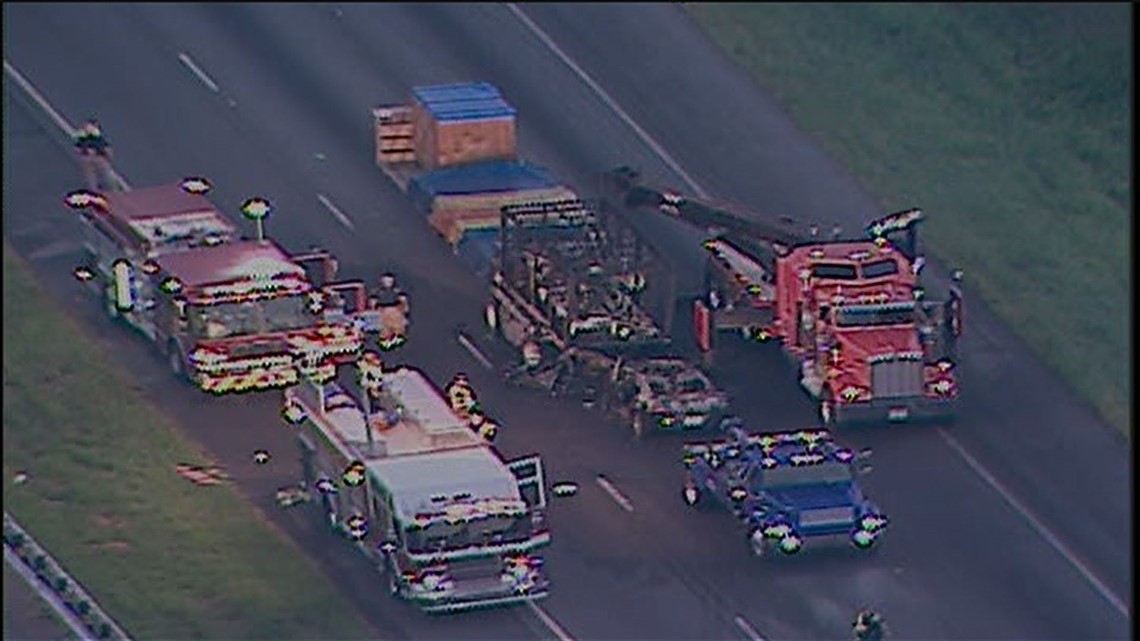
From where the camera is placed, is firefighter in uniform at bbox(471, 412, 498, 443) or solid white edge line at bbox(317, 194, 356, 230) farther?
solid white edge line at bbox(317, 194, 356, 230)

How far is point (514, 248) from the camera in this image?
95.3 metres

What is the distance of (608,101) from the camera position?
110 meters

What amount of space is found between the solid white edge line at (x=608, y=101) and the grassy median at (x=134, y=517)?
17874mm

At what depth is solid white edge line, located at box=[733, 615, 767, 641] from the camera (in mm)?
80938

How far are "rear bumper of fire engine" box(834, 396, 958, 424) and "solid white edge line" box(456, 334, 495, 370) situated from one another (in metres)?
8.61

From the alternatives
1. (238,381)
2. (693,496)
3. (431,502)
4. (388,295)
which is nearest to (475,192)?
(388,295)

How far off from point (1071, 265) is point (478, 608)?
2427 cm

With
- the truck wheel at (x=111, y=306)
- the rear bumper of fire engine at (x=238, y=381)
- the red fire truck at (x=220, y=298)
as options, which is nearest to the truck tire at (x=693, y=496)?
the red fire truck at (x=220, y=298)

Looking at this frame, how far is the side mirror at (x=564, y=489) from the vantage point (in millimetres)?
86875

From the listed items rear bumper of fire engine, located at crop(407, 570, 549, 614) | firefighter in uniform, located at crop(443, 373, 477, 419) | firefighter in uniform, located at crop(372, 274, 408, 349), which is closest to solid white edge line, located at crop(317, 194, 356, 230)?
firefighter in uniform, located at crop(372, 274, 408, 349)

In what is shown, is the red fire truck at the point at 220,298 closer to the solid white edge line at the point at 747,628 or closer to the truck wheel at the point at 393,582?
the truck wheel at the point at 393,582

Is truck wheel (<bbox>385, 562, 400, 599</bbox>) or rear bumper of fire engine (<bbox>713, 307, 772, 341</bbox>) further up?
rear bumper of fire engine (<bbox>713, 307, 772, 341</bbox>)

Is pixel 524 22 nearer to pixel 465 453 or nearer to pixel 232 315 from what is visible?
pixel 232 315

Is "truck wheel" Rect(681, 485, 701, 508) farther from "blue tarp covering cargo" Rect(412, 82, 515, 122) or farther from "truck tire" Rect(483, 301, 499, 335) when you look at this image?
"blue tarp covering cargo" Rect(412, 82, 515, 122)
